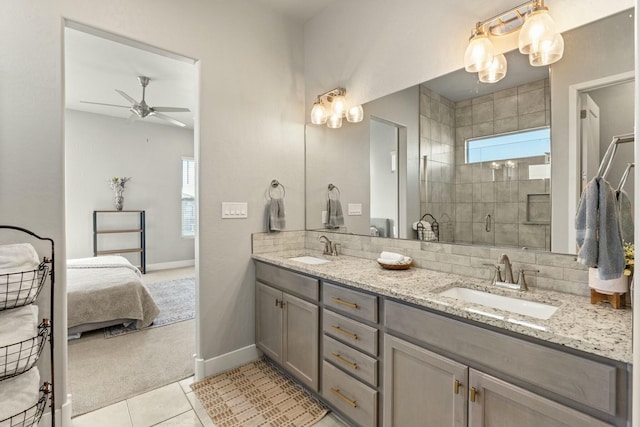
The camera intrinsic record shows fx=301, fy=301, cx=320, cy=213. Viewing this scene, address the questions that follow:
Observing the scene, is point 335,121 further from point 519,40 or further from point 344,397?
point 344,397

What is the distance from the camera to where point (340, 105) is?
2459mm

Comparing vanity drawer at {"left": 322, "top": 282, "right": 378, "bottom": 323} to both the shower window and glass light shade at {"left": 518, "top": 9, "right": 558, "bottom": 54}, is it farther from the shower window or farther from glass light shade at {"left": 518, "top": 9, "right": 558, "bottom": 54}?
glass light shade at {"left": 518, "top": 9, "right": 558, "bottom": 54}

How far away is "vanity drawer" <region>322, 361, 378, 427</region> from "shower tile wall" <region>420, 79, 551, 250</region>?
1.00 m

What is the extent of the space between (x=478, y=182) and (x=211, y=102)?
6.34ft

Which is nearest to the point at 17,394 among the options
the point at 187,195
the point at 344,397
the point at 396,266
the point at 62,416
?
the point at 62,416

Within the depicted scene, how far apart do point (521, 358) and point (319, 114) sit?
215 centimetres

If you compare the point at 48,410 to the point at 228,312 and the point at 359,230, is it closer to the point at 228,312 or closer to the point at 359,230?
the point at 228,312

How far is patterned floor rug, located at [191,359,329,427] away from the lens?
1815 millimetres

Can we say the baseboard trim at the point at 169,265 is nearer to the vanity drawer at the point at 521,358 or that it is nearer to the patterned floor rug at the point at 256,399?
the patterned floor rug at the point at 256,399

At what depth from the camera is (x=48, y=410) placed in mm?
1660

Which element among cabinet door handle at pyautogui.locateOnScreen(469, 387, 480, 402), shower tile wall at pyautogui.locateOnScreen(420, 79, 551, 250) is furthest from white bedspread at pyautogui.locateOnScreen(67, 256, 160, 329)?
cabinet door handle at pyautogui.locateOnScreen(469, 387, 480, 402)

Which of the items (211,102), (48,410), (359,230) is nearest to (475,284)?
(359,230)

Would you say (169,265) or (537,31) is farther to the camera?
(169,265)

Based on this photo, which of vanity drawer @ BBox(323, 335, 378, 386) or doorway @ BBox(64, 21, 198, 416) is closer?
vanity drawer @ BBox(323, 335, 378, 386)
